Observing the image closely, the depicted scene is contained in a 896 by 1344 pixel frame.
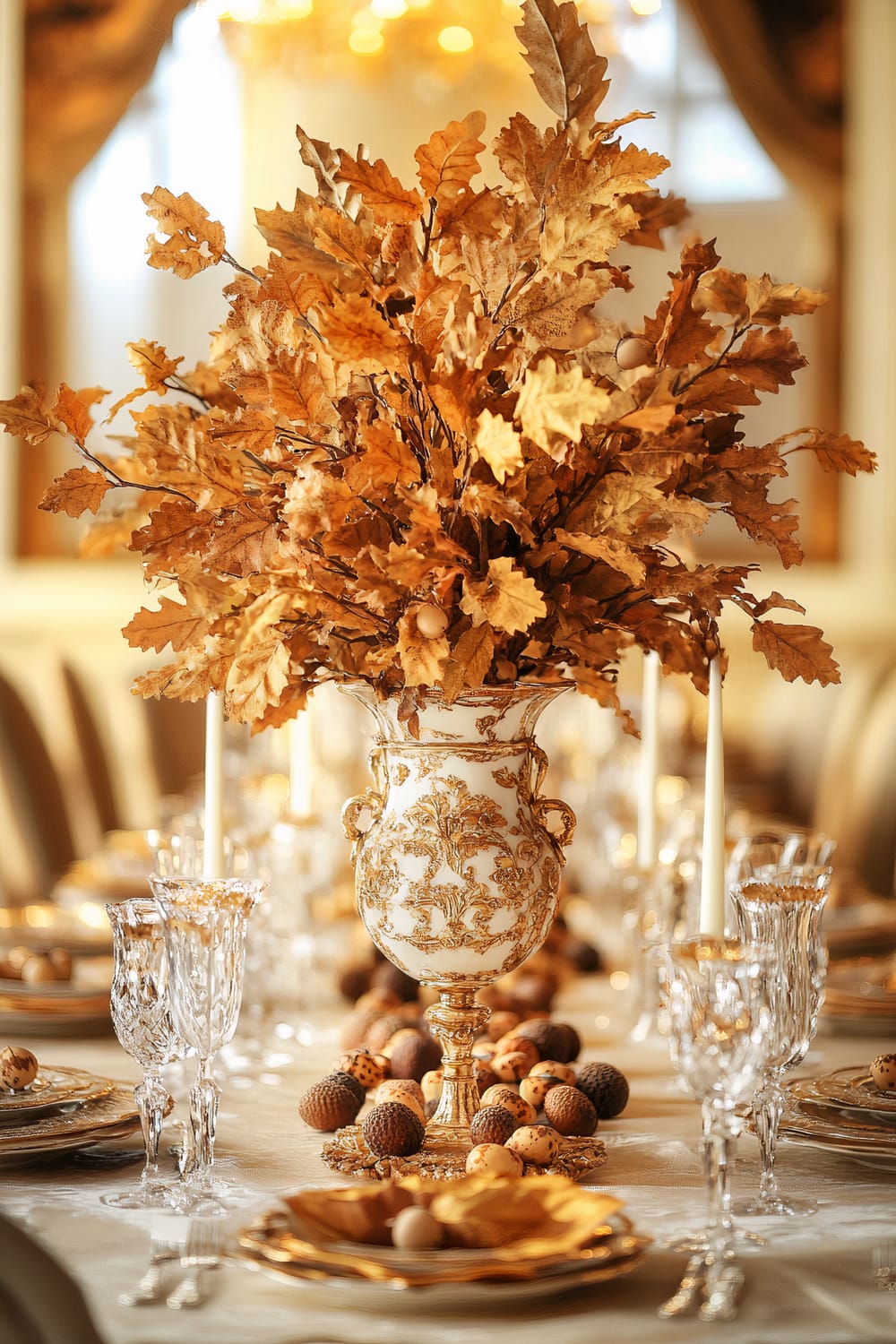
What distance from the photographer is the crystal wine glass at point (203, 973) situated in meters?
0.98

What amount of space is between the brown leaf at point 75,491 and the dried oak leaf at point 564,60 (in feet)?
1.42

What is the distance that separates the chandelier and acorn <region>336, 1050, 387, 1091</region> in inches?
102

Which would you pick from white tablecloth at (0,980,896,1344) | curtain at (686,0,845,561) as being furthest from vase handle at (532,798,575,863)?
curtain at (686,0,845,561)

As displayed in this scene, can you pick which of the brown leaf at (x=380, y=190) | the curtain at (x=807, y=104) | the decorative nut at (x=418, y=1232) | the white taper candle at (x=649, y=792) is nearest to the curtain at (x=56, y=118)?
the curtain at (x=807, y=104)

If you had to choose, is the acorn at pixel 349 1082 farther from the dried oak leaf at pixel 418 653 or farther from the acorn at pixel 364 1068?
the dried oak leaf at pixel 418 653

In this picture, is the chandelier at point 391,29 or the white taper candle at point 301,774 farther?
the chandelier at point 391,29

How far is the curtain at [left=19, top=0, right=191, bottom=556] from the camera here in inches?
183

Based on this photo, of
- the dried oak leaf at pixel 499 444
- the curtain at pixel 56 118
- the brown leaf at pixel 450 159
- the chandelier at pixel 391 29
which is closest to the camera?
the dried oak leaf at pixel 499 444

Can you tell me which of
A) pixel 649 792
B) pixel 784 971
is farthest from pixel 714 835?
pixel 649 792

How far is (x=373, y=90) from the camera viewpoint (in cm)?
491

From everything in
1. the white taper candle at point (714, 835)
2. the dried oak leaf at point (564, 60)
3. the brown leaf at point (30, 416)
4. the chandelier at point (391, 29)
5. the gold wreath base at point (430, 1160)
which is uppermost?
the chandelier at point (391, 29)

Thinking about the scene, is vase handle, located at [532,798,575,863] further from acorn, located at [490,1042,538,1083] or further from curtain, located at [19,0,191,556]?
curtain, located at [19,0,191,556]

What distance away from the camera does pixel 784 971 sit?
1.00 meters

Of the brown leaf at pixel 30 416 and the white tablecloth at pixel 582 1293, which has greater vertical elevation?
the brown leaf at pixel 30 416
